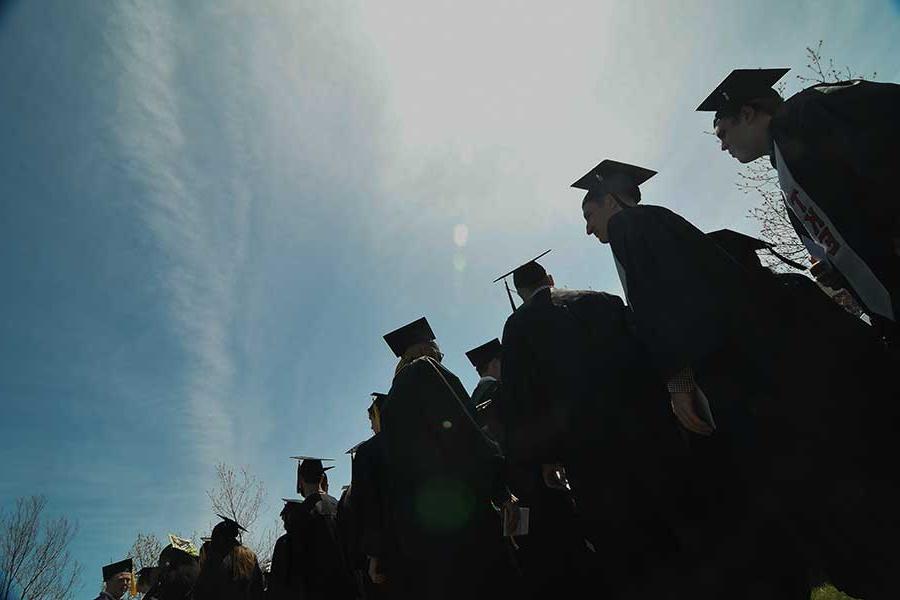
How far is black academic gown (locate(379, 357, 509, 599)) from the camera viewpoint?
9.93 feet

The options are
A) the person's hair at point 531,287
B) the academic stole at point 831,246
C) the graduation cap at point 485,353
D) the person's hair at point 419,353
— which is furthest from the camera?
the graduation cap at point 485,353

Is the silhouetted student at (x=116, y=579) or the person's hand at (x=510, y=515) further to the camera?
the silhouetted student at (x=116, y=579)

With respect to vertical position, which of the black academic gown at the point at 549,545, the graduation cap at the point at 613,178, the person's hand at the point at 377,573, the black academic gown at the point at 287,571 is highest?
the graduation cap at the point at 613,178

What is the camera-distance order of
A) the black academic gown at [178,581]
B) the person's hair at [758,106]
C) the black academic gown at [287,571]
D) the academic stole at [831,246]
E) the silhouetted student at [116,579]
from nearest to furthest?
the academic stole at [831,246]
the person's hair at [758,106]
the black academic gown at [287,571]
the black academic gown at [178,581]
the silhouetted student at [116,579]

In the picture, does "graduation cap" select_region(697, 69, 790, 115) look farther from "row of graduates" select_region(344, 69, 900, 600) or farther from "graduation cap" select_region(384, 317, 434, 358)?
"graduation cap" select_region(384, 317, 434, 358)

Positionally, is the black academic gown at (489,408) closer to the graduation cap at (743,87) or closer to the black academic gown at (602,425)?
the black academic gown at (602,425)

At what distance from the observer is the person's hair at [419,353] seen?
13.5ft

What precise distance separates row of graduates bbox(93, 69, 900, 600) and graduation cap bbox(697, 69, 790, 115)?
11mm

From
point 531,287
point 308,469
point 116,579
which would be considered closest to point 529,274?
point 531,287

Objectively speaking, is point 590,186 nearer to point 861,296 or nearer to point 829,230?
point 829,230

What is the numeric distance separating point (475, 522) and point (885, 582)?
80.7 inches

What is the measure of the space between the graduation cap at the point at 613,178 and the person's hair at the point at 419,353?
1.88 metres

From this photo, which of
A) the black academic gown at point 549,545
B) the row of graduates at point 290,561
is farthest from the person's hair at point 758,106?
the row of graduates at point 290,561

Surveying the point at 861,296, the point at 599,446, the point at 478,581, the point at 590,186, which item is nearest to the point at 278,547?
the point at 478,581
